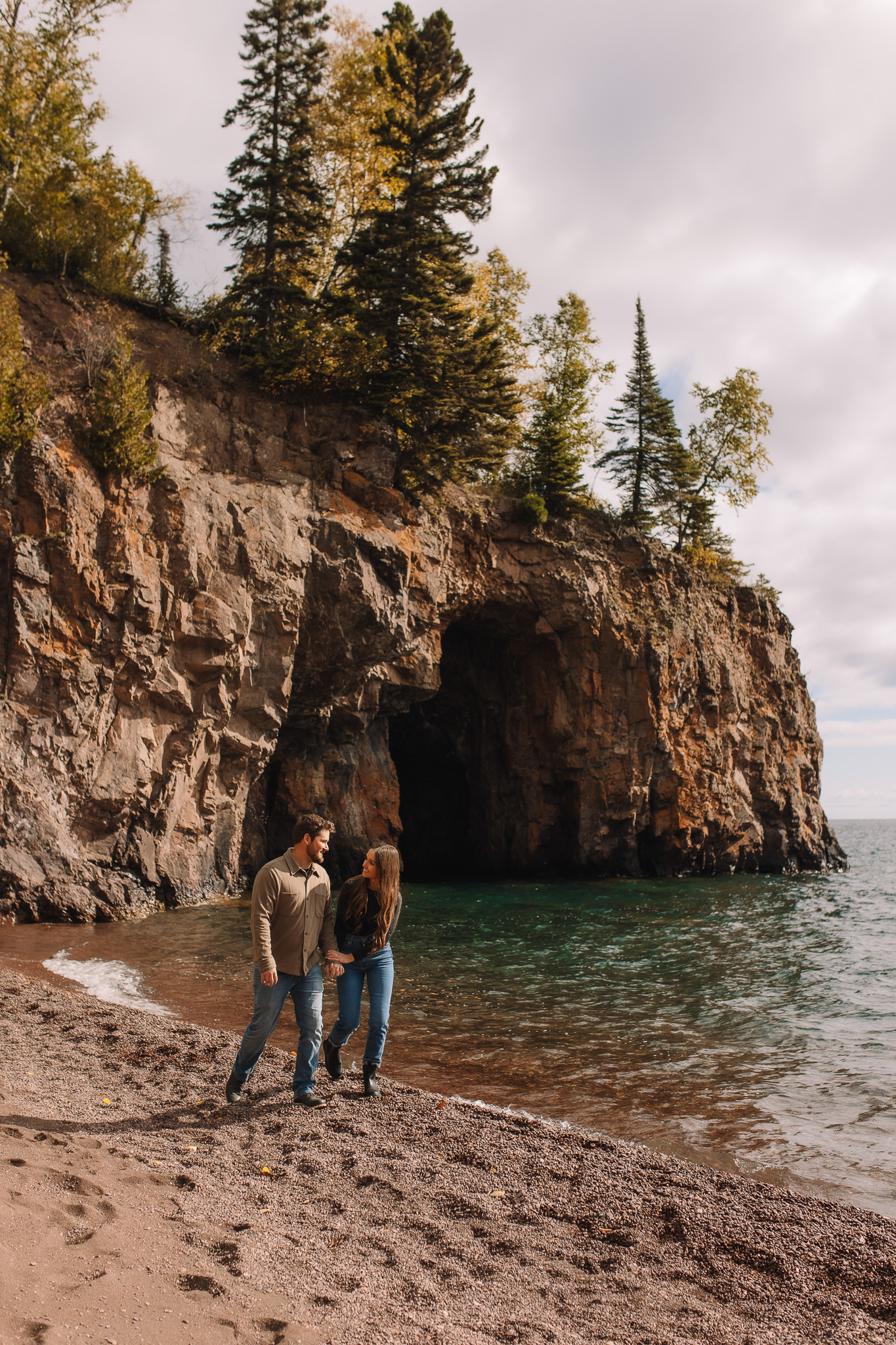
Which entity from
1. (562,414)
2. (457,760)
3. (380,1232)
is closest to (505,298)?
(562,414)

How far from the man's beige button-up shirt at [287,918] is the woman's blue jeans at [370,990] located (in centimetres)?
42

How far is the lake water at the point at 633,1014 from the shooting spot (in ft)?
22.1

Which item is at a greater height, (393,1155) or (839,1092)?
(393,1155)

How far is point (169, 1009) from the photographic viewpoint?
365 inches

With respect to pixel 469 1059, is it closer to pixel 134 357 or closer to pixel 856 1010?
pixel 856 1010

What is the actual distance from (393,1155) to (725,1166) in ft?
8.28

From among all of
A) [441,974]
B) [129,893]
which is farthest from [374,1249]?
[129,893]

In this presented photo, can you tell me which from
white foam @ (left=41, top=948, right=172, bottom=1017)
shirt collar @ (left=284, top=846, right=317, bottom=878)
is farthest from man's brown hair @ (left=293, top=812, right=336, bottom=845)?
white foam @ (left=41, top=948, right=172, bottom=1017)

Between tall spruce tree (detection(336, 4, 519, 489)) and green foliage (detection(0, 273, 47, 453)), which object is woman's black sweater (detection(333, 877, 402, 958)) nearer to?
green foliage (detection(0, 273, 47, 453))

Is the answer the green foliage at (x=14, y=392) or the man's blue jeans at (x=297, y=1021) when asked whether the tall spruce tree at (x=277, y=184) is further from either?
the man's blue jeans at (x=297, y=1021)

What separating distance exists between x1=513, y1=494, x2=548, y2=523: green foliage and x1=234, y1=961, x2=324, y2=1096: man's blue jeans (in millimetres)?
23903

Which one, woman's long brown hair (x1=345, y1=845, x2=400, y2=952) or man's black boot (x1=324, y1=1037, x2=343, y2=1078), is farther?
man's black boot (x1=324, y1=1037, x2=343, y2=1078)

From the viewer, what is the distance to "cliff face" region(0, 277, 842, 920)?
16.1m

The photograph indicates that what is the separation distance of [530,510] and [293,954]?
24067 millimetres
